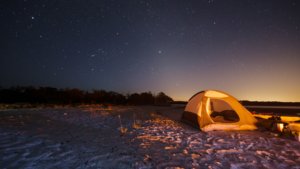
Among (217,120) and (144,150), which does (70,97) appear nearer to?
(217,120)

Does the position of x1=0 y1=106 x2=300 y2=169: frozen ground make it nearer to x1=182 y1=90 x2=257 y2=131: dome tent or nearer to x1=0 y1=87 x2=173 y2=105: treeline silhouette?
x1=182 y1=90 x2=257 y2=131: dome tent

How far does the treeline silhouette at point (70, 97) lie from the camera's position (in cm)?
2891

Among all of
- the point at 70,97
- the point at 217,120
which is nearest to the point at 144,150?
the point at 217,120

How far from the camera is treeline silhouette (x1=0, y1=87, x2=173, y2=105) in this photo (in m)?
28.9

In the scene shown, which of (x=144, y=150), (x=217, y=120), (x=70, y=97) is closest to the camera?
(x=144, y=150)

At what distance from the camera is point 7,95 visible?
28828 millimetres

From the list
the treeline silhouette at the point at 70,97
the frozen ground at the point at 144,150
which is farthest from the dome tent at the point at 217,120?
the treeline silhouette at the point at 70,97

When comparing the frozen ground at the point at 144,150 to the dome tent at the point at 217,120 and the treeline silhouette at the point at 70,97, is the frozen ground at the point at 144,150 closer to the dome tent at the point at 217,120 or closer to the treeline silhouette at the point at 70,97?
the dome tent at the point at 217,120

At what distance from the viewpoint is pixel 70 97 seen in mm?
32844

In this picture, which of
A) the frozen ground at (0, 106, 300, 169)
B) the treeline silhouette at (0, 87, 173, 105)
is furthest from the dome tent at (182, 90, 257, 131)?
the treeline silhouette at (0, 87, 173, 105)

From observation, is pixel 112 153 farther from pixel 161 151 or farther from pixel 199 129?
pixel 199 129

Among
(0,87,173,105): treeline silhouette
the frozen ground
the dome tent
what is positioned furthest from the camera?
(0,87,173,105): treeline silhouette

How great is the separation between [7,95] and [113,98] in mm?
15159

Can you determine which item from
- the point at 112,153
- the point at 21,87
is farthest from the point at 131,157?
the point at 21,87
